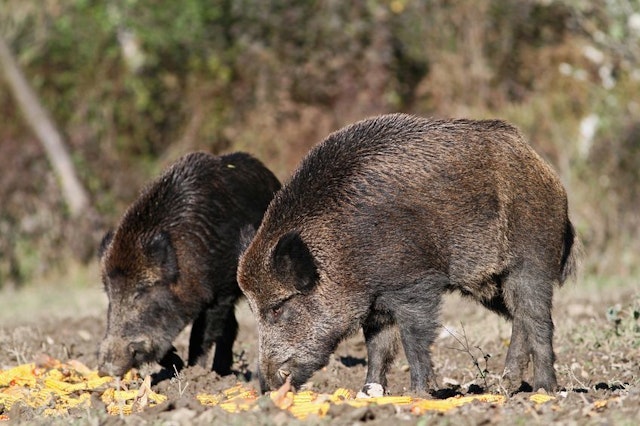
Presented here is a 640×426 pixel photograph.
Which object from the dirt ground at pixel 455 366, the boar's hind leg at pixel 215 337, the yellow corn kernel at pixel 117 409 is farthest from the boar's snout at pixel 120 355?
the yellow corn kernel at pixel 117 409

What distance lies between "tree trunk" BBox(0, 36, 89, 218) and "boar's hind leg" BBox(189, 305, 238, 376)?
9839 mm

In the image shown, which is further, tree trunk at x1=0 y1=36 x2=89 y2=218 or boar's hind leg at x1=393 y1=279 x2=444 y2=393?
tree trunk at x1=0 y1=36 x2=89 y2=218

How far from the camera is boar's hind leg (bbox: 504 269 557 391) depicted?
6672 mm

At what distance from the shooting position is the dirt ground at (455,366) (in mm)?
4934

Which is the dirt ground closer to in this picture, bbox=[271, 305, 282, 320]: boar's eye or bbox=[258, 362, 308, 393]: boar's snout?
bbox=[258, 362, 308, 393]: boar's snout

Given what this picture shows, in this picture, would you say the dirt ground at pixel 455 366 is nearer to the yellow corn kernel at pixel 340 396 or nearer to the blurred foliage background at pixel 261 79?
the yellow corn kernel at pixel 340 396

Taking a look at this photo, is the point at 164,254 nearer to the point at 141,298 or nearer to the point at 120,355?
the point at 141,298

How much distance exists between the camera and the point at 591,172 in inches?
553

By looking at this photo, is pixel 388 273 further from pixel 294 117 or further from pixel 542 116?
pixel 294 117

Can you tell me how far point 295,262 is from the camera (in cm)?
637

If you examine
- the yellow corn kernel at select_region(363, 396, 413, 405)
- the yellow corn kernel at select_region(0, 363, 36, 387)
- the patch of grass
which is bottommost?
the yellow corn kernel at select_region(363, 396, 413, 405)

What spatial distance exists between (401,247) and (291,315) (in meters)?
0.80

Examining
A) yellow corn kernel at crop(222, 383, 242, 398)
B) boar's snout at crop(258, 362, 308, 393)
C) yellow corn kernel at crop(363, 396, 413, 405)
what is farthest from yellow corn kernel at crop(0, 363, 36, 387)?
yellow corn kernel at crop(363, 396, 413, 405)

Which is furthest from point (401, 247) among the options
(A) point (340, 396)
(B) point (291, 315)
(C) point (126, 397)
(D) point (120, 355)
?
(D) point (120, 355)
